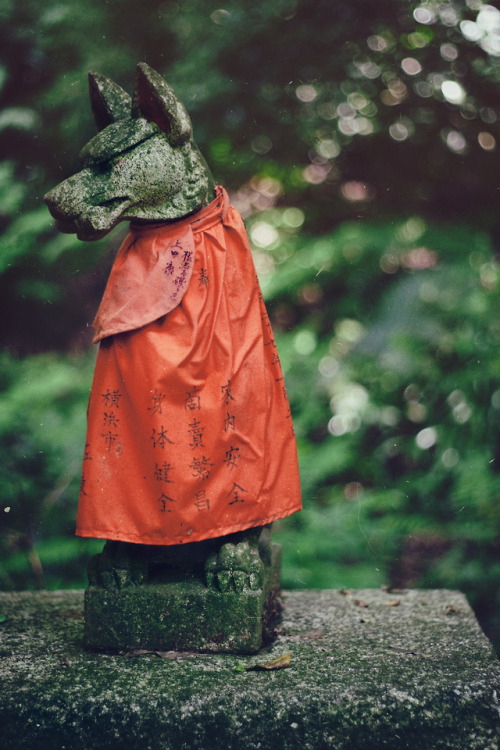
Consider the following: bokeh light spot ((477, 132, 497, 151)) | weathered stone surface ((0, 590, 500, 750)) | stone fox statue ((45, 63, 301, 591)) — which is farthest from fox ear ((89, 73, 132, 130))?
bokeh light spot ((477, 132, 497, 151))

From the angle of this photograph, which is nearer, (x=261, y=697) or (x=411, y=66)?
(x=261, y=697)

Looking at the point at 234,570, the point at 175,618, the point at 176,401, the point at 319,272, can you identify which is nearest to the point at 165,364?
the point at 176,401

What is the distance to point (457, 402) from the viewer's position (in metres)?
3.45

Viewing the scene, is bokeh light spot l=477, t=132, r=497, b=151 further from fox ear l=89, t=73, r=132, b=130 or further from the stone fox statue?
fox ear l=89, t=73, r=132, b=130

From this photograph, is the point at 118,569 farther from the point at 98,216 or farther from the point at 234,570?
the point at 98,216

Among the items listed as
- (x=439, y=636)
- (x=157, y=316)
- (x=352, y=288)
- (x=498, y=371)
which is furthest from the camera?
(x=352, y=288)

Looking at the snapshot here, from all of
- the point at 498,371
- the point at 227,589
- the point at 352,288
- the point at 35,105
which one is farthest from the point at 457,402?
the point at 35,105

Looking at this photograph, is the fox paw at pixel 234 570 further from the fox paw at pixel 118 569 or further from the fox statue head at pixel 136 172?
the fox statue head at pixel 136 172

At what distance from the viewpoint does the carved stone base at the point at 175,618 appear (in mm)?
1993

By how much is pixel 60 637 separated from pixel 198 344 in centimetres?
103

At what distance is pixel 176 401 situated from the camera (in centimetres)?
197

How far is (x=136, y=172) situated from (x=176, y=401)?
2.01ft

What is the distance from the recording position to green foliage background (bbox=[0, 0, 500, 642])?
3.37 metres

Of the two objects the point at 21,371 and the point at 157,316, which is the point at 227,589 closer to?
the point at 157,316
